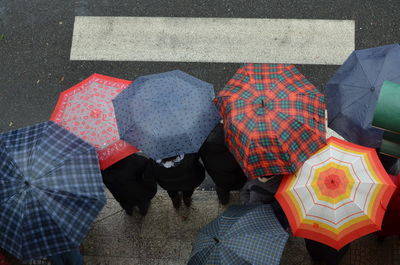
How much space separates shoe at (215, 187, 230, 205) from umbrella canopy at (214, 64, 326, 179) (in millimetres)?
1179

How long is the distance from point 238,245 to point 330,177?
0.93 meters

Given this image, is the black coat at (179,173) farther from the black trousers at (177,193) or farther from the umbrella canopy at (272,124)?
the umbrella canopy at (272,124)

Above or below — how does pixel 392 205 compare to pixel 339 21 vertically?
below

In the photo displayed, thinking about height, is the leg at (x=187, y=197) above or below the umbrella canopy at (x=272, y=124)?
below

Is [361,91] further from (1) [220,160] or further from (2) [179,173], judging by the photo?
(2) [179,173]

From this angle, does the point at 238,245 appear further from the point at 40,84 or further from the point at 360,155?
the point at 40,84

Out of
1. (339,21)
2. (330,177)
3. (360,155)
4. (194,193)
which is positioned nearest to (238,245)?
(330,177)

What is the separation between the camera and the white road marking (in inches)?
260

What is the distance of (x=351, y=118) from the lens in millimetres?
4352

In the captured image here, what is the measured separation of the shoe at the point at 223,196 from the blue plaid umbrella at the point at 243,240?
3.59 feet

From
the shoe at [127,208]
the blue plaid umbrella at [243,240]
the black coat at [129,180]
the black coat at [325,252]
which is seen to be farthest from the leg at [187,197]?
the black coat at [325,252]

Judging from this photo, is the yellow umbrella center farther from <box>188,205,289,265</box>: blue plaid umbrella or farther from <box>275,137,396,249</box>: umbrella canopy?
<box>188,205,289,265</box>: blue plaid umbrella

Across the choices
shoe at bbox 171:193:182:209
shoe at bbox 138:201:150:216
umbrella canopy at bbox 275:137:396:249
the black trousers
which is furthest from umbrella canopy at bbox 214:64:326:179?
shoe at bbox 138:201:150:216

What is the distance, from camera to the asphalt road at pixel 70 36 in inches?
259
